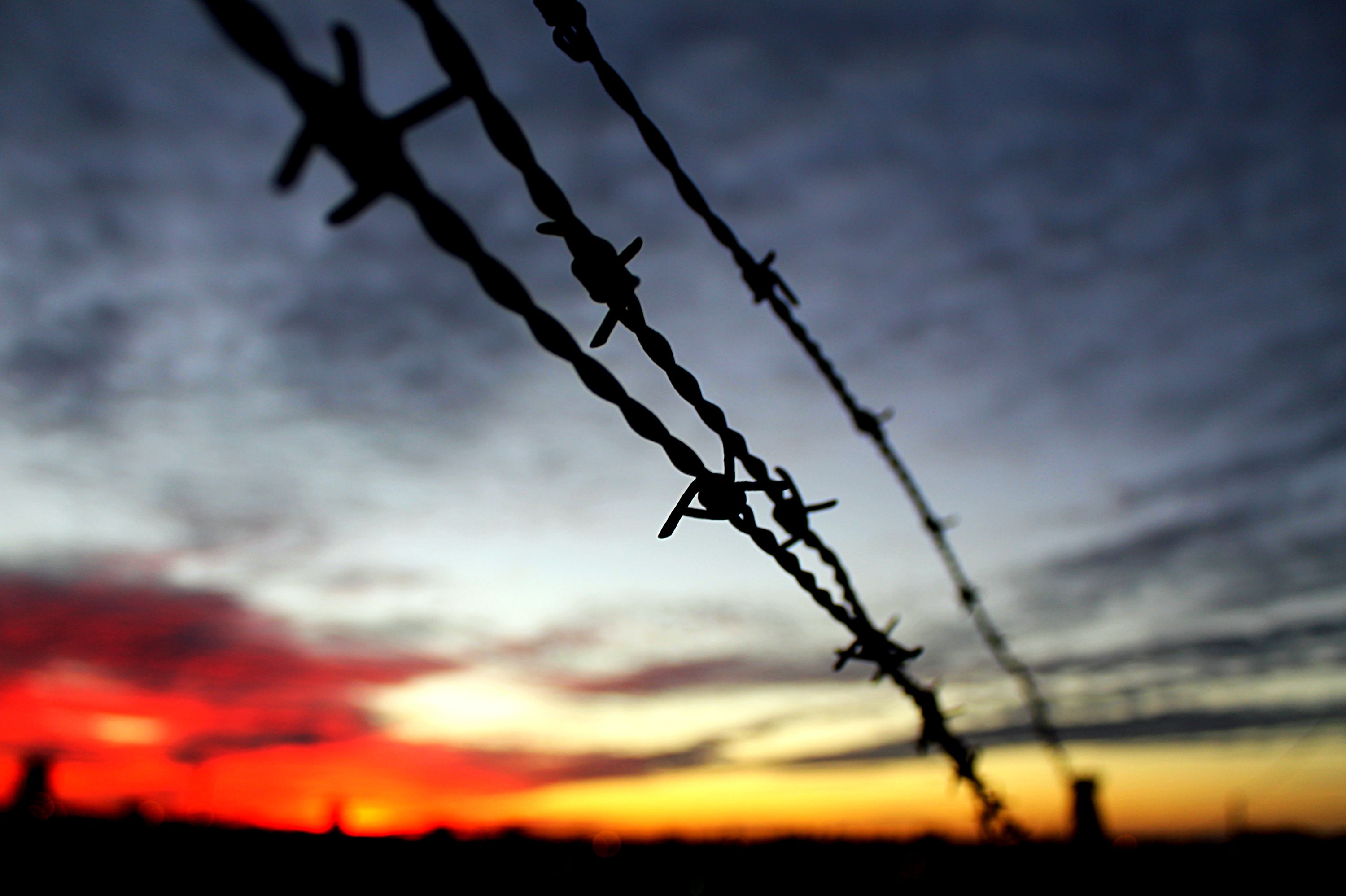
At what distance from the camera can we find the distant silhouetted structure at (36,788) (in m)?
10.1

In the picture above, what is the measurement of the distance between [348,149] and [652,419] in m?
0.77

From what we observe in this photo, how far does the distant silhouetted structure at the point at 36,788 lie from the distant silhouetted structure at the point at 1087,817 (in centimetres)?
1118

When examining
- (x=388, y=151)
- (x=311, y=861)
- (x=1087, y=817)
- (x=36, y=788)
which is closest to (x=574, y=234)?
(x=388, y=151)

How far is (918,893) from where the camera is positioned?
39.2 metres

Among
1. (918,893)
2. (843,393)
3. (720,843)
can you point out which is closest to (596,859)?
(918,893)

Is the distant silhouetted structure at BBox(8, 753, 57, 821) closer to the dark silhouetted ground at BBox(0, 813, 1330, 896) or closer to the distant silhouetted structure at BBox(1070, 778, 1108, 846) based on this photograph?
the dark silhouetted ground at BBox(0, 813, 1330, 896)

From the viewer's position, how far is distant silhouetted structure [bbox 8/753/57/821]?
33.1 feet

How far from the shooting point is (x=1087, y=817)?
7.95m

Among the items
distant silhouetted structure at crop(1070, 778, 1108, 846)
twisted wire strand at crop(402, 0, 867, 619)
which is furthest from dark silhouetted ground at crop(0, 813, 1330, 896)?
twisted wire strand at crop(402, 0, 867, 619)

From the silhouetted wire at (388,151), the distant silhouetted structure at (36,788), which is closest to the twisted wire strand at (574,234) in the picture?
the silhouetted wire at (388,151)

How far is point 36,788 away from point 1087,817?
12255 mm

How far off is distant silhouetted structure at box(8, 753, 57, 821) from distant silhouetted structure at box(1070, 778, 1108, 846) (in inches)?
440

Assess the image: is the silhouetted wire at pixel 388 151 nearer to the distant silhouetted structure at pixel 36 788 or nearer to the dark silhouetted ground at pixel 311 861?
the dark silhouetted ground at pixel 311 861

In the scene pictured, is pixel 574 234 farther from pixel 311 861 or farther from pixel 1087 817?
pixel 1087 817
